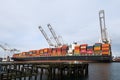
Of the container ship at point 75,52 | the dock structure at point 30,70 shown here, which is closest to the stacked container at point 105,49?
the container ship at point 75,52

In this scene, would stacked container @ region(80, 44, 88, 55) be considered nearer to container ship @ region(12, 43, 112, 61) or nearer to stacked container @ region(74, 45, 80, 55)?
container ship @ region(12, 43, 112, 61)

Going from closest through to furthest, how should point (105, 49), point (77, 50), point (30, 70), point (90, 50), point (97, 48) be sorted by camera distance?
1. point (30, 70)
2. point (105, 49)
3. point (97, 48)
4. point (90, 50)
5. point (77, 50)

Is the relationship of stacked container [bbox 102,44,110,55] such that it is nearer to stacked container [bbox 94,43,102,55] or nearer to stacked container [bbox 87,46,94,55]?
stacked container [bbox 94,43,102,55]

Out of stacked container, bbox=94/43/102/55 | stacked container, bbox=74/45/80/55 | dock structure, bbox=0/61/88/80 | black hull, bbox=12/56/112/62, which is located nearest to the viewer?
dock structure, bbox=0/61/88/80

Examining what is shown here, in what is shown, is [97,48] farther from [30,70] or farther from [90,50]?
[30,70]

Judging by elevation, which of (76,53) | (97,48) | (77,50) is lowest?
(76,53)

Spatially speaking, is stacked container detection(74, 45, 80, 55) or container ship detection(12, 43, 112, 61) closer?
container ship detection(12, 43, 112, 61)

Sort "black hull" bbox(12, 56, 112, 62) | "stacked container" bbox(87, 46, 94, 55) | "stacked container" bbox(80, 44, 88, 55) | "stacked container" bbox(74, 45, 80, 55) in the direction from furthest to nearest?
"stacked container" bbox(74, 45, 80, 55), "stacked container" bbox(80, 44, 88, 55), "stacked container" bbox(87, 46, 94, 55), "black hull" bbox(12, 56, 112, 62)

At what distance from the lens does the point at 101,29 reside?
132125 mm

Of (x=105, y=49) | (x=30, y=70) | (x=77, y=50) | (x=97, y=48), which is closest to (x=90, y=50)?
(x=97, y=48)

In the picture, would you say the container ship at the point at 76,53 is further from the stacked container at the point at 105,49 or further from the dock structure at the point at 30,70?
the dock structure at the point at 30,70

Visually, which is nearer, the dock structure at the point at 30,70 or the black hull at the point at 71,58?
the dock structure at the point at 30,70

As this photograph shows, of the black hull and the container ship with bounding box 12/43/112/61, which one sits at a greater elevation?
the container ship with bounding box 12/43/112/61

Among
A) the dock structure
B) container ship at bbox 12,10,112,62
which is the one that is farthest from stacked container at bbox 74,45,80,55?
the dock structure
